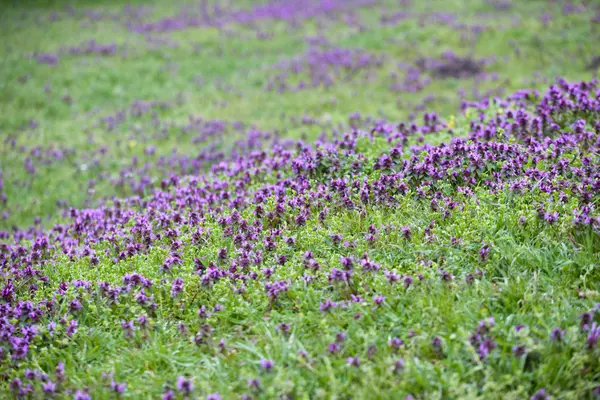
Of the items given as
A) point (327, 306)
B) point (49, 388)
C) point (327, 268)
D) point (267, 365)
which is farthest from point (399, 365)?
point (49, 388)

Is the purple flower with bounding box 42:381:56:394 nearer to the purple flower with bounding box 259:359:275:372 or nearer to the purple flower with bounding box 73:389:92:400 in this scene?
the purple flower with bounding box 73:389:92:400

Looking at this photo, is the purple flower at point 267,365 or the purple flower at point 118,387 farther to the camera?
the purple flower at point 118,387

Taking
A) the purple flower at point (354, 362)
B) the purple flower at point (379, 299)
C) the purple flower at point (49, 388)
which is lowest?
the purple flower at point (49, 388)

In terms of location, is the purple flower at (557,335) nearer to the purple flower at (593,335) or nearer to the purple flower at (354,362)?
the purple flower at (593,335)

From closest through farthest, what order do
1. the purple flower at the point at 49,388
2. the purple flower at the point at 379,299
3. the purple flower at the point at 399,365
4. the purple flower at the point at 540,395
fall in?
the purple flower at the point at 540,395 → the purple flower at the point at 399,365 → the purple flower at the point at 49,388 → the purple flower at the point at 379,299

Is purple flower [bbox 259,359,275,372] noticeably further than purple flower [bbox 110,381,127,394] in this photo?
No

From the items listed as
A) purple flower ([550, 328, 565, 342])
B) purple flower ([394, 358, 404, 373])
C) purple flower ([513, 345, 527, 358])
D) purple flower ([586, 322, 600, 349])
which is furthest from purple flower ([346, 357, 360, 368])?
purple flower ([586, 322, 600, 349])

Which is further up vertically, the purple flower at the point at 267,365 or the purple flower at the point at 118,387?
the purple flower at the point at 267,365

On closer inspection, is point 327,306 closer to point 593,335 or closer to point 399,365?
point 399,365

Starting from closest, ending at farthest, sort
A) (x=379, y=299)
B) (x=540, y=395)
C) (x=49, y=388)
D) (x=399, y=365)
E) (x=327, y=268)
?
(x=540, y=395) < (x=399, y=365) < (x=49, y=388) < (x=379, y=299) < (x=327, y=268)

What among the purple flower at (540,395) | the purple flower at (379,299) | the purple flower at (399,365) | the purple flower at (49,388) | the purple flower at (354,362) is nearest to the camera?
the purple flower at (540,395)

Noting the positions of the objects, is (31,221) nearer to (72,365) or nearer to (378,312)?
(72,365)

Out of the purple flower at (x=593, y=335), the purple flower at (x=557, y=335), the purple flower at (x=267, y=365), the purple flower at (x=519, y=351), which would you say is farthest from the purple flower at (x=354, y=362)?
the purple flower at (x=593, y=335)

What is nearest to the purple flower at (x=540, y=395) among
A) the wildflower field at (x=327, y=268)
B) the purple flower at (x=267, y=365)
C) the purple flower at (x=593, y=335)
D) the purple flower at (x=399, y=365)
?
the wildflower field at (x=327, y=268)
